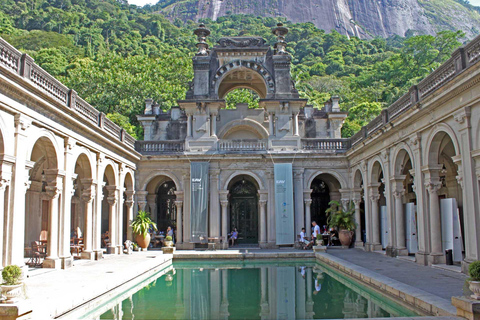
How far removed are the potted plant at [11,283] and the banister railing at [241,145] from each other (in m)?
18.3

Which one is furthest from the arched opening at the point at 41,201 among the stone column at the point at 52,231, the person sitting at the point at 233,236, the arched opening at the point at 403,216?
the arched opening at the point at 403,216

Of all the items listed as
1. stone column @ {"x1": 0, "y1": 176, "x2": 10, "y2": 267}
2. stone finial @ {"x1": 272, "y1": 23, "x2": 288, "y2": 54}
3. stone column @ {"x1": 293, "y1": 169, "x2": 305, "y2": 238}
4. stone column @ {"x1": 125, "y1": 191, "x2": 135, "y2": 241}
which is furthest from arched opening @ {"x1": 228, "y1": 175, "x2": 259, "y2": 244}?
stone column @ {"x1": 0, "y1": 176, "x2": 10, "y2": 267}

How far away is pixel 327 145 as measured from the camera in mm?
25938

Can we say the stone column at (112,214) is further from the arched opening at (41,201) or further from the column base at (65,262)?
the column base at (65,262)

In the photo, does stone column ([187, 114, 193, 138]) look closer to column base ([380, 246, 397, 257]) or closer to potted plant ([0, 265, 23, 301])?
column base ([380, 246, 397, 257])

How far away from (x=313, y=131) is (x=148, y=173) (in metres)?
10.6

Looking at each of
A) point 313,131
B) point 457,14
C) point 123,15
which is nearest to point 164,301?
point 313,131

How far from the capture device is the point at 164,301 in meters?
11.2

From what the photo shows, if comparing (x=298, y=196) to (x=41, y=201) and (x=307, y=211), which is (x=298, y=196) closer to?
(x=307, y=211)

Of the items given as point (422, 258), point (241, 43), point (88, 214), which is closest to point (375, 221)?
point (422, 258)

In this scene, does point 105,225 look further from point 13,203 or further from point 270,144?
point 13,203

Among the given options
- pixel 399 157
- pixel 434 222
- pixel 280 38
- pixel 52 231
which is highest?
pixel 280 38

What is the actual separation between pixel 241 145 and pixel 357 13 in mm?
135372

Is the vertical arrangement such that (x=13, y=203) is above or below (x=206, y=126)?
below
